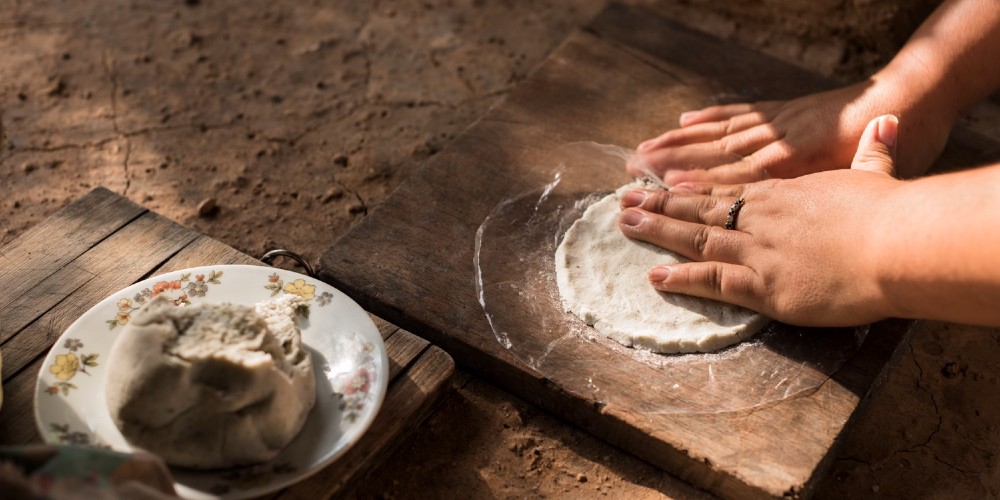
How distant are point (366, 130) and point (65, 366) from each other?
1139 millimetres

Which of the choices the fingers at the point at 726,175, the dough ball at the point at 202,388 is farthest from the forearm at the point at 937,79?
the dough ball at the point at 202,388

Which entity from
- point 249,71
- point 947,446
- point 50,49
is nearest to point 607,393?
point 947,446

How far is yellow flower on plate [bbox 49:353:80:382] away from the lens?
136cm

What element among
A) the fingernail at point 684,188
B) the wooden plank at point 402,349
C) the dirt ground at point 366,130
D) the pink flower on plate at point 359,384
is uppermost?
the fingernail at point 684,188

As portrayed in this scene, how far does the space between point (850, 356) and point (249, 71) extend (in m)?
1.78

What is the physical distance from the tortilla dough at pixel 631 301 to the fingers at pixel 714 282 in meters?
0.03

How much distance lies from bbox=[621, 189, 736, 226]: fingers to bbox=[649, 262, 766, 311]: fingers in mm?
120

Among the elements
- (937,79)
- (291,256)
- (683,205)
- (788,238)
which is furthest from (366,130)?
(937,79)

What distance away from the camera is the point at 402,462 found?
1.56m

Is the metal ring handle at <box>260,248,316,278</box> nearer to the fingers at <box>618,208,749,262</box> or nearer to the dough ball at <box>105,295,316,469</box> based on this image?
the dough ball at <box>105,295,316,469</box>

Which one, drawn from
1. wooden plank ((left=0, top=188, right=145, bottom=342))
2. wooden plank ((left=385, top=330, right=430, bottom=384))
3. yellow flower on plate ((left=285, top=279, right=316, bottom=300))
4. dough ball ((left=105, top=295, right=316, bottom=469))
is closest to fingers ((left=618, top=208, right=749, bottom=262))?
wooden plank ((left=385, top=330, right=430, bottom=384))

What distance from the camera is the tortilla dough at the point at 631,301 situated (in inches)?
62.7

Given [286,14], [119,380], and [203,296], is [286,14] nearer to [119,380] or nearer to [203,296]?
[203,296]

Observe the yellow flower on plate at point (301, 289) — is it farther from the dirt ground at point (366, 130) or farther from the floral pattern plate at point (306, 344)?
the dirt ground at point (366, 130)
